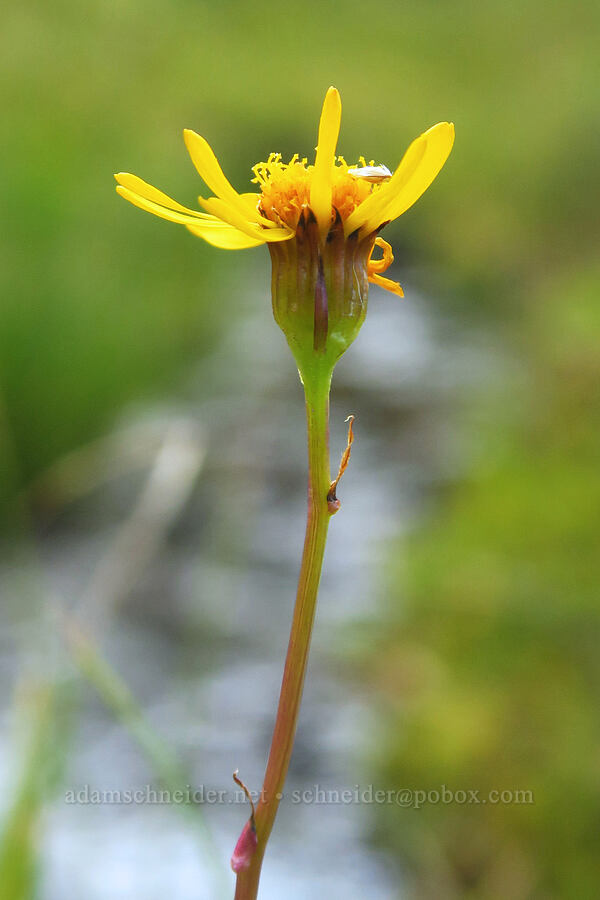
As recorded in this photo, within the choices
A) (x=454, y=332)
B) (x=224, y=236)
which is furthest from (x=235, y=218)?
(x=454, y=332)

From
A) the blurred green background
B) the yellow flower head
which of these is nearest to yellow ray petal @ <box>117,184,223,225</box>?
the yellow flower head

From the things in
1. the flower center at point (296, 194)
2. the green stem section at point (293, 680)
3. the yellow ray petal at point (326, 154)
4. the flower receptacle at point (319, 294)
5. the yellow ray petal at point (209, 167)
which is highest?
the flower center at point (296, 194)

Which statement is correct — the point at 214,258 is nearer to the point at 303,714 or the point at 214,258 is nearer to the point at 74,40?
the point at 303,714

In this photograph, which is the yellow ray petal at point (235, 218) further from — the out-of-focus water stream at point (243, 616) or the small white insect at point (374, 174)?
the out-of-focus water stream at point (243, 616)

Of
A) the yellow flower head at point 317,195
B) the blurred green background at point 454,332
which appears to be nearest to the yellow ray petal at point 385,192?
the yellow flower head at point 317,195

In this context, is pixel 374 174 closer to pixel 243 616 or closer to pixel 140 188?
pixel 140 188

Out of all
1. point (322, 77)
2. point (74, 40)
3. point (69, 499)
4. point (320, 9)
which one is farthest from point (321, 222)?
point (320, 9)

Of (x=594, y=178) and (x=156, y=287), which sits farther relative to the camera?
(x=594, y=178)

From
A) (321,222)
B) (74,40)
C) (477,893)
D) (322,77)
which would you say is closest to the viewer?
(321,222)
